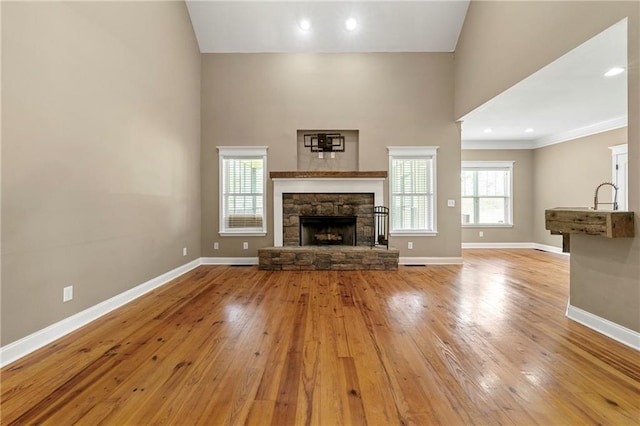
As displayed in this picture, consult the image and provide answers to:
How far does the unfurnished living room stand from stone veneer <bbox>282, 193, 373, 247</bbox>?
5 centimetres

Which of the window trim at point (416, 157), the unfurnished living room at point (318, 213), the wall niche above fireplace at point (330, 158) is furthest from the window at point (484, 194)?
the wall niche above fireplace at point (330, 158)

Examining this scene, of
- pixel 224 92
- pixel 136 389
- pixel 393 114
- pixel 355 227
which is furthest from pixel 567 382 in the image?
pixel 224 92

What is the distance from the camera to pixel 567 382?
1706mm

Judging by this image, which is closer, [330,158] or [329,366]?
[329,366]


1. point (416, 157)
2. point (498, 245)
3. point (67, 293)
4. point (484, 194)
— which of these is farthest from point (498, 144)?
point (67, 293)

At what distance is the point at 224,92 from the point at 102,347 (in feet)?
A: 15.8

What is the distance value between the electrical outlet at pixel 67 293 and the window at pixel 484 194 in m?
8.10

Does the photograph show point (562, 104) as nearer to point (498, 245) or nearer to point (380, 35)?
point (380, 35)

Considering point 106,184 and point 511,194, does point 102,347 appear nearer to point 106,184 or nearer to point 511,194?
point 106,184

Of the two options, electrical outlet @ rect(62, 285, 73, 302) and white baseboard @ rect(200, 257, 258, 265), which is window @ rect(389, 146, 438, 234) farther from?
electrical outlet @ rect(62, 285, 73, 302)

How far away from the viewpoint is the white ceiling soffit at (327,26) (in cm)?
491

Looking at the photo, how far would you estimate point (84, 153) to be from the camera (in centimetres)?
266

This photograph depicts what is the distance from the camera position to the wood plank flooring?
1459 mm

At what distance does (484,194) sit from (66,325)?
8.72 meters
